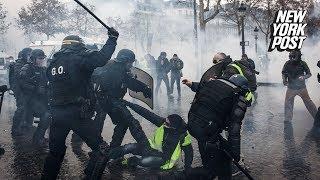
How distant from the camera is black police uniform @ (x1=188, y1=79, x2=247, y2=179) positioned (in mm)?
3678

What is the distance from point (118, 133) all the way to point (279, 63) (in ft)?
122

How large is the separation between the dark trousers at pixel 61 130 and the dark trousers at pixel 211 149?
118 centimetres

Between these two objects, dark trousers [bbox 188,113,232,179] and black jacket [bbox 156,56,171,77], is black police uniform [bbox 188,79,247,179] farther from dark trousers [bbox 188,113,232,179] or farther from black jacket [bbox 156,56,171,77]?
black jacket [bbox 156,56,171,77]

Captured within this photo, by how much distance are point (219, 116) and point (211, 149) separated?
1.32 ft

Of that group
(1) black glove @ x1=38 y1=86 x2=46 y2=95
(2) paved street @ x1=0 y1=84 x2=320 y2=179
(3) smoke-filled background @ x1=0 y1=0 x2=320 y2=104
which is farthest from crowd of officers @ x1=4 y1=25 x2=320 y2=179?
(3) smoke-filled background @ x1=0 y1=0 x2=320 y2=104

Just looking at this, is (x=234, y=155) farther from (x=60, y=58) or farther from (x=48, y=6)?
(x=48, y=6)

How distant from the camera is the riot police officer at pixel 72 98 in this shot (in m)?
4.07

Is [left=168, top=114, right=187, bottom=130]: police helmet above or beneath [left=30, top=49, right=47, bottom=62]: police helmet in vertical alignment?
beneath

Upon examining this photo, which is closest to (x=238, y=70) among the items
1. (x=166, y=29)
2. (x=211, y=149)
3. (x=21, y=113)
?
(x=211, y=149)


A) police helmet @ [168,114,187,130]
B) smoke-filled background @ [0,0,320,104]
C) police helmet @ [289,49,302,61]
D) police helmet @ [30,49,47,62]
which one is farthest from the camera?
smoke-filled background @ [0,0,320,104]

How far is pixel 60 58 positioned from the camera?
420 cm

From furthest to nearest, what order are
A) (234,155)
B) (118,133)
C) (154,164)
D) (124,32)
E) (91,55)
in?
(124,32) < (118,133) < (154,164) < (91,55) < (234,155)

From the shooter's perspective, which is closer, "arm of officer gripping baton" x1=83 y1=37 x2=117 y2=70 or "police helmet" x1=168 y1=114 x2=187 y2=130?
"arm of officer gripping baton" x1=83 y1=37 x2=117 y2=70

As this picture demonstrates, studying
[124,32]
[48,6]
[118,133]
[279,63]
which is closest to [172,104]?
[118,133]
